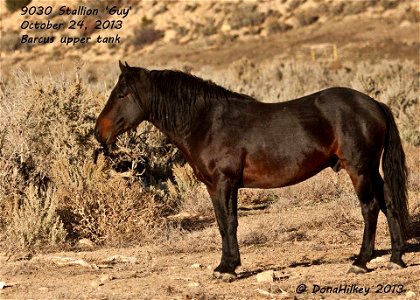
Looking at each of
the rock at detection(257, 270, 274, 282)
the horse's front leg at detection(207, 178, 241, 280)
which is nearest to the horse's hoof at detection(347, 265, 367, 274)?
the rock at detection(257, 270, 274, 282)

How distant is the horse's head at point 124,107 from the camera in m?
7.46

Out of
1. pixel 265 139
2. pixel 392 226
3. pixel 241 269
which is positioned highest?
pixel 265 139

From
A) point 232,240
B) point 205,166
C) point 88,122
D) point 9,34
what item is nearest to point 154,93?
point 205,166

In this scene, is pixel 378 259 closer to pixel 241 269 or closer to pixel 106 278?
pixel 241 269

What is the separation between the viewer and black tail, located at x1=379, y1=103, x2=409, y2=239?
7469mm

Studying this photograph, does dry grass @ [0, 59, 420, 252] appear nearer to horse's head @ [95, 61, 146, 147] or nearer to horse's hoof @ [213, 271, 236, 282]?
horse's hoof @ [213, 271, 236, 282]

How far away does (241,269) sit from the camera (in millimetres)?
7520

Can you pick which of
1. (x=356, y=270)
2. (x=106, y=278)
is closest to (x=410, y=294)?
(x=356, y=270)

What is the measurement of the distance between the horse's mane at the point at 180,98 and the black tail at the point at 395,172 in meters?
1.62

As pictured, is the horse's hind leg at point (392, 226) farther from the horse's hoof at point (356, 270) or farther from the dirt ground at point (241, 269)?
the horse's hoof at point (356, 270)

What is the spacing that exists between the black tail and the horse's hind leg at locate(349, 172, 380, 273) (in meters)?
0.21

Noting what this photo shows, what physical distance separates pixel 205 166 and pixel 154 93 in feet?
2.95

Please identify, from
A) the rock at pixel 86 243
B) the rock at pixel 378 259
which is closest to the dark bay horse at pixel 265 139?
the rock at pixel 378 259

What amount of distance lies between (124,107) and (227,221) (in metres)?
1.53
